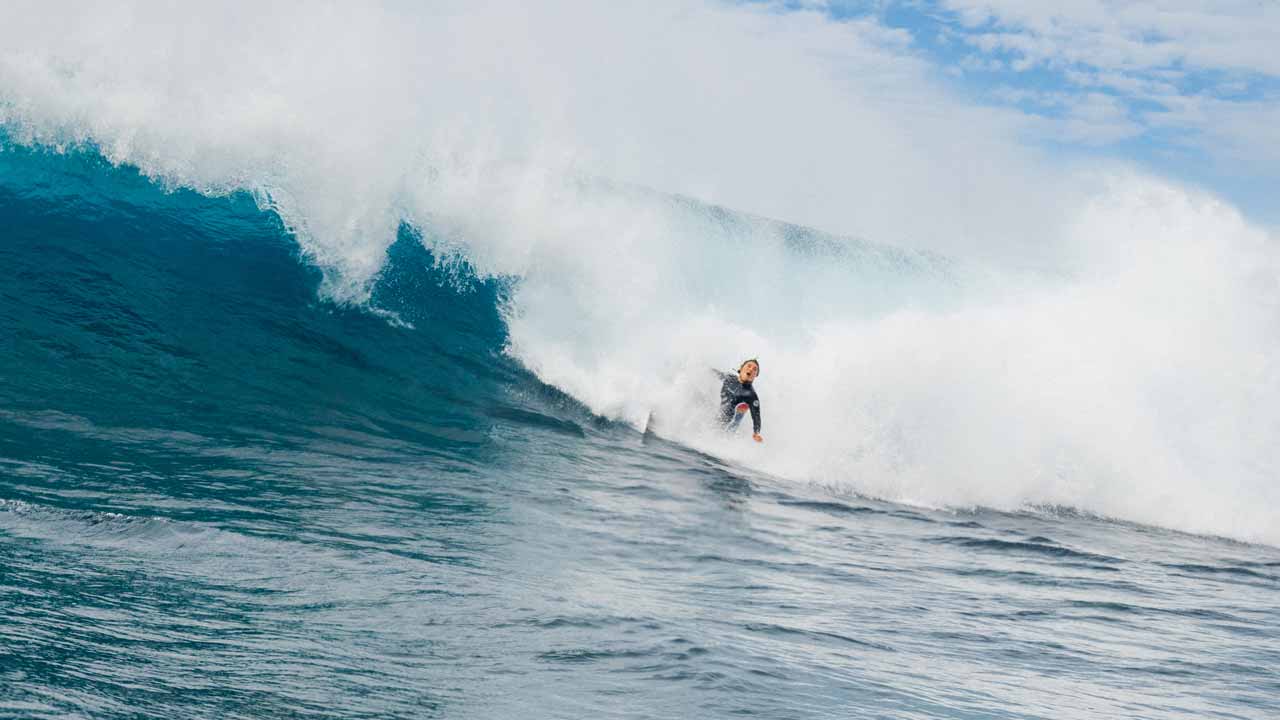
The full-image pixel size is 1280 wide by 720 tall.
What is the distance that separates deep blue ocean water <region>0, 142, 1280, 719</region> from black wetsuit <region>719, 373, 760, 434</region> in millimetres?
762

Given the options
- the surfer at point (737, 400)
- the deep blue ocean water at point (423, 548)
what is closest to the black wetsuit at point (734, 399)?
the surfer at point (737, 400)

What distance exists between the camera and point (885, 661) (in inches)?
220

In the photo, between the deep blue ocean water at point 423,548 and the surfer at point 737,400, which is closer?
the deep blue ocean water at point 423,548

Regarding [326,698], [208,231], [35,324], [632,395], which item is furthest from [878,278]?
[326,698]

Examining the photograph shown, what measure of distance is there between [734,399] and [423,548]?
255 inches

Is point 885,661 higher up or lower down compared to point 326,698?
higher up

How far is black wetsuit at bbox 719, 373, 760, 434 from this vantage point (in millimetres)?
12195

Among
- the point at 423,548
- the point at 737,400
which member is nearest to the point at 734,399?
the point at 737,400

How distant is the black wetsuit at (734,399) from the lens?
1220cm

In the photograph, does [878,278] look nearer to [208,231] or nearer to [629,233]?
[629,233]

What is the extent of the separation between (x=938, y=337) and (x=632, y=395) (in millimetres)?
4826

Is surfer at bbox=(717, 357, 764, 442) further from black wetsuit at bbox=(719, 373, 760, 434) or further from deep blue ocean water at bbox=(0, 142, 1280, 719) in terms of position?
deep blue ocean water at bbox=(0, 142, 1280, 719)

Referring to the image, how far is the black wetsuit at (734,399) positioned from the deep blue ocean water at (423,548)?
762 mm

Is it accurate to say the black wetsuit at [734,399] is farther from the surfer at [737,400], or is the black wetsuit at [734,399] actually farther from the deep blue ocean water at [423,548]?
the deep blue ocean water at [423,548]
